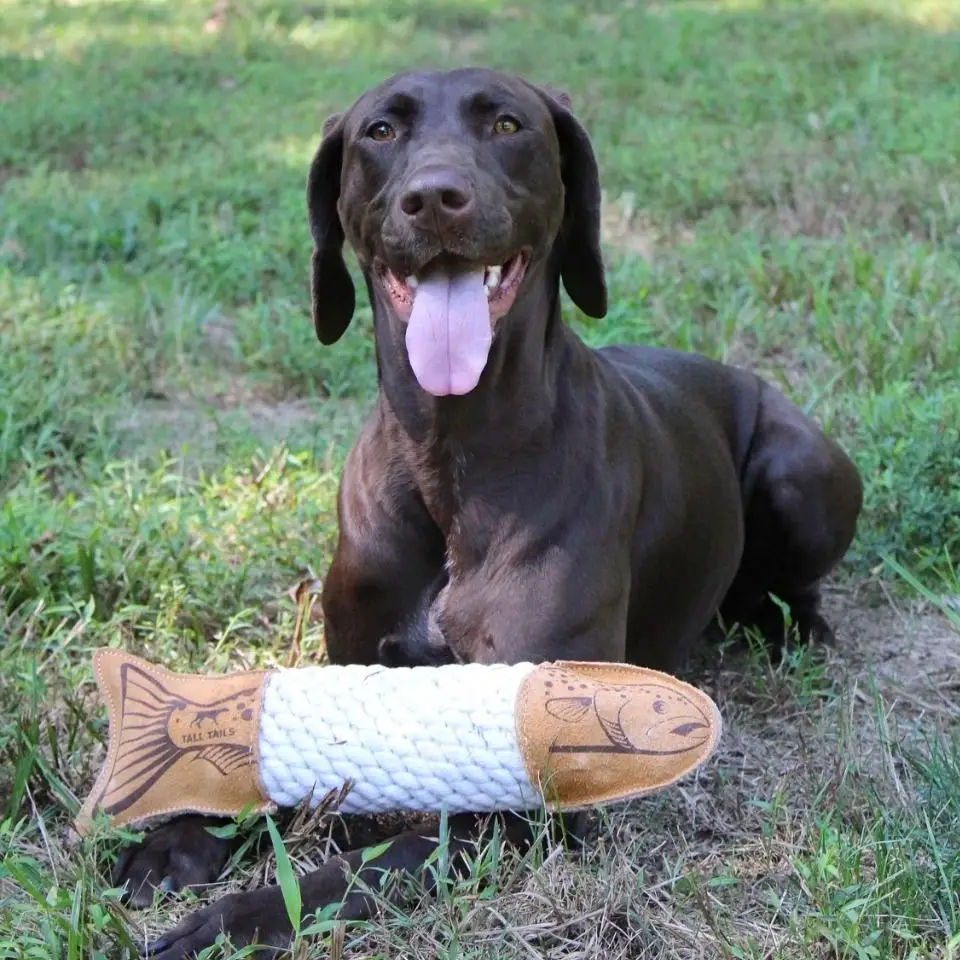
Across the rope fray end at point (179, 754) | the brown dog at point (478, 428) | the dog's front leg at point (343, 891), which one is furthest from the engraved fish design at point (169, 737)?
the dog's front leg at point (343, 891)

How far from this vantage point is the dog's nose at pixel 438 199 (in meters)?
2.65

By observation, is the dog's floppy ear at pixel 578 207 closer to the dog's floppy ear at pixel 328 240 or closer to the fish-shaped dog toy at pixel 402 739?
the dog's floppy ear at pixel 328 240

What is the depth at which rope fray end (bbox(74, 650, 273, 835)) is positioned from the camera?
8.73ft

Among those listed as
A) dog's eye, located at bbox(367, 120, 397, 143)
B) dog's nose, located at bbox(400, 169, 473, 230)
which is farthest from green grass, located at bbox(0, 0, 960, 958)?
dog's eye, located at bbox(367, 120, 397, 143)

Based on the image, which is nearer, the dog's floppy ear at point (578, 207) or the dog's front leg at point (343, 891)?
the dog's front leg at point (343, 891)

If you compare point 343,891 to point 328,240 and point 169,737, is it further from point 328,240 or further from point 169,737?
point 328,240

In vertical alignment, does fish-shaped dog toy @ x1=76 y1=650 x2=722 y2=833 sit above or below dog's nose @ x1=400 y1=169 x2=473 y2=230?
below

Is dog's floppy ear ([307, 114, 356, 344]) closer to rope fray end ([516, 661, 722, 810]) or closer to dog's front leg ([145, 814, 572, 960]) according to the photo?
rope fray end ([516, 661, 722, 810])

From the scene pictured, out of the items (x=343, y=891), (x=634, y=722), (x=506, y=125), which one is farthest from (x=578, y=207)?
(x=343, y=891)

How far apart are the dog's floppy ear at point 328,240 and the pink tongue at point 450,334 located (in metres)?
0.50

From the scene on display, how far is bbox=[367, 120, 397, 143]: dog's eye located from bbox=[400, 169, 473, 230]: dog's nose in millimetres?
307

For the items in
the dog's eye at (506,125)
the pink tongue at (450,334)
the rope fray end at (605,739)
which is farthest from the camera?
the dog's eye at (506,125)

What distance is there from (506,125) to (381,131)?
0.26 m

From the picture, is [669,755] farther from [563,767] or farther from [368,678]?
[368,678]
